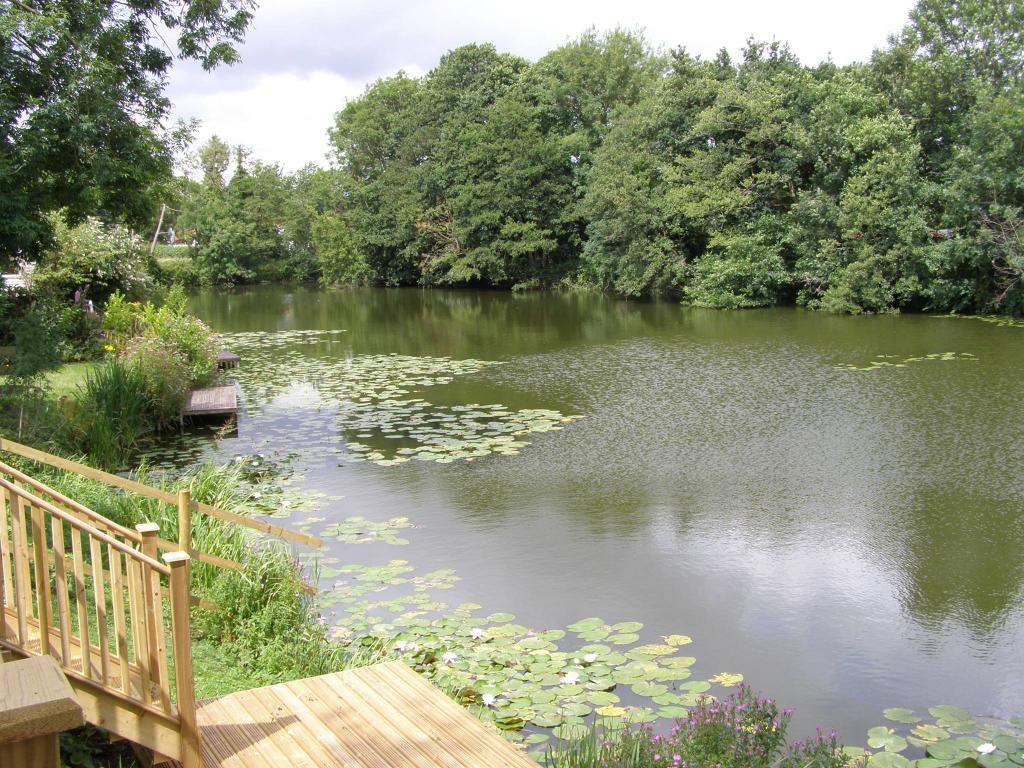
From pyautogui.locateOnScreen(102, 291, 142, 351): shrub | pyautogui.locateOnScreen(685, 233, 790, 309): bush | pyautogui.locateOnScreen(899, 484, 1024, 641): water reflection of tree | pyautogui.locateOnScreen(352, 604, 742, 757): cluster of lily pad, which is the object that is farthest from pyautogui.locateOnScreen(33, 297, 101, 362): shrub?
pyautogui.locateOnScreen(685, 233, 790, 309): bush

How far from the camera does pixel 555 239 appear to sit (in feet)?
126

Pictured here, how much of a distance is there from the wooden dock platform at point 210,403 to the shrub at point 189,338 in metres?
0.39

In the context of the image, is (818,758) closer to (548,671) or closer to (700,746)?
(700,746)

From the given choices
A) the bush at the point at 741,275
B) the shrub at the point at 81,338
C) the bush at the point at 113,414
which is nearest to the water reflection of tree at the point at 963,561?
the bush at the point at 113,414

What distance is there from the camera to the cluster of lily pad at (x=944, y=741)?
163 inches

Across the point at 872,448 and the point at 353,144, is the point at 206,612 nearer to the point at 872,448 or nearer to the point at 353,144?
the point at 872,448

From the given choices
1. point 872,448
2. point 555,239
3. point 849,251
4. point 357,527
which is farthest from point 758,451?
point 555,239

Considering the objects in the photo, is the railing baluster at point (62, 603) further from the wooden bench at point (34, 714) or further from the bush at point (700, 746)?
the bush at point (700, 746)

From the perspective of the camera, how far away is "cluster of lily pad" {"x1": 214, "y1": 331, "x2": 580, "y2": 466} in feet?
35.1

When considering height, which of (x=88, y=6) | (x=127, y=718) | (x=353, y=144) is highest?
(x=353, y=144)

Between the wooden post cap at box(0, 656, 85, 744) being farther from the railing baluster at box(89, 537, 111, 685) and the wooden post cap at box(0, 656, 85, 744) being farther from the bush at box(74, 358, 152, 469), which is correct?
the bush at box(74, 358, 152, 469)

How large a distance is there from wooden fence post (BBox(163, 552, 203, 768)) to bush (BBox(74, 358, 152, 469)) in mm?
6294

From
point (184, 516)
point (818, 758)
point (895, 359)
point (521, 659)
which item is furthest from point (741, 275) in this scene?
point (818, 758)

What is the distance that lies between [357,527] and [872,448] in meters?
6.35
